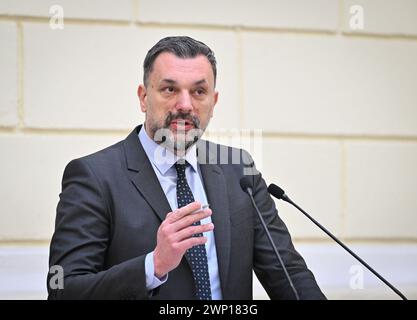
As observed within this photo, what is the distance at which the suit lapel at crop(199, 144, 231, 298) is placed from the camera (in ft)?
9.11

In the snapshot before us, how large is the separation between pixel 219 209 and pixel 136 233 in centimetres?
37

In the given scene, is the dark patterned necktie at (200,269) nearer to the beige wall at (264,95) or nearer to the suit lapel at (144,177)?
the suit lapel at (144,177)

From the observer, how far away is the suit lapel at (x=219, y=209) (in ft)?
9.11

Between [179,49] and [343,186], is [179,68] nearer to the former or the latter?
[179,49]

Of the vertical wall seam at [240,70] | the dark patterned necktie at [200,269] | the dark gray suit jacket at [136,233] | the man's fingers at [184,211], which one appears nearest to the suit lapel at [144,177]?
the dark gray suit jacket at [136,233]

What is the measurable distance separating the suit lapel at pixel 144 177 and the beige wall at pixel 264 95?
140 centimetres

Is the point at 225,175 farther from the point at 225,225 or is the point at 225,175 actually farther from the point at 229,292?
the point at 229,292

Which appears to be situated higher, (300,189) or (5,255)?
(300,189)

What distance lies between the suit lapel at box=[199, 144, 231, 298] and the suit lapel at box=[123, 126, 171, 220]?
0.21 metres

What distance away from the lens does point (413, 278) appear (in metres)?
4.60

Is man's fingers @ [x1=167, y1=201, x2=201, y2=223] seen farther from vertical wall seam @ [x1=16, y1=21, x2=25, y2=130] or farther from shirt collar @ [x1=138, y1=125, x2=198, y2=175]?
vertical wall seam @ [x1=16, y1=21, x2=25, y2=130]

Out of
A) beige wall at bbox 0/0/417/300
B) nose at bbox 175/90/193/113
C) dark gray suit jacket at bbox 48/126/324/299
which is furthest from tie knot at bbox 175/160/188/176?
beige wall at bbox 0/0/417/300

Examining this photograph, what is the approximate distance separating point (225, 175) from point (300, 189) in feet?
5.47

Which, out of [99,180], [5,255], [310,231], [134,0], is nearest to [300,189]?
[310,231]
